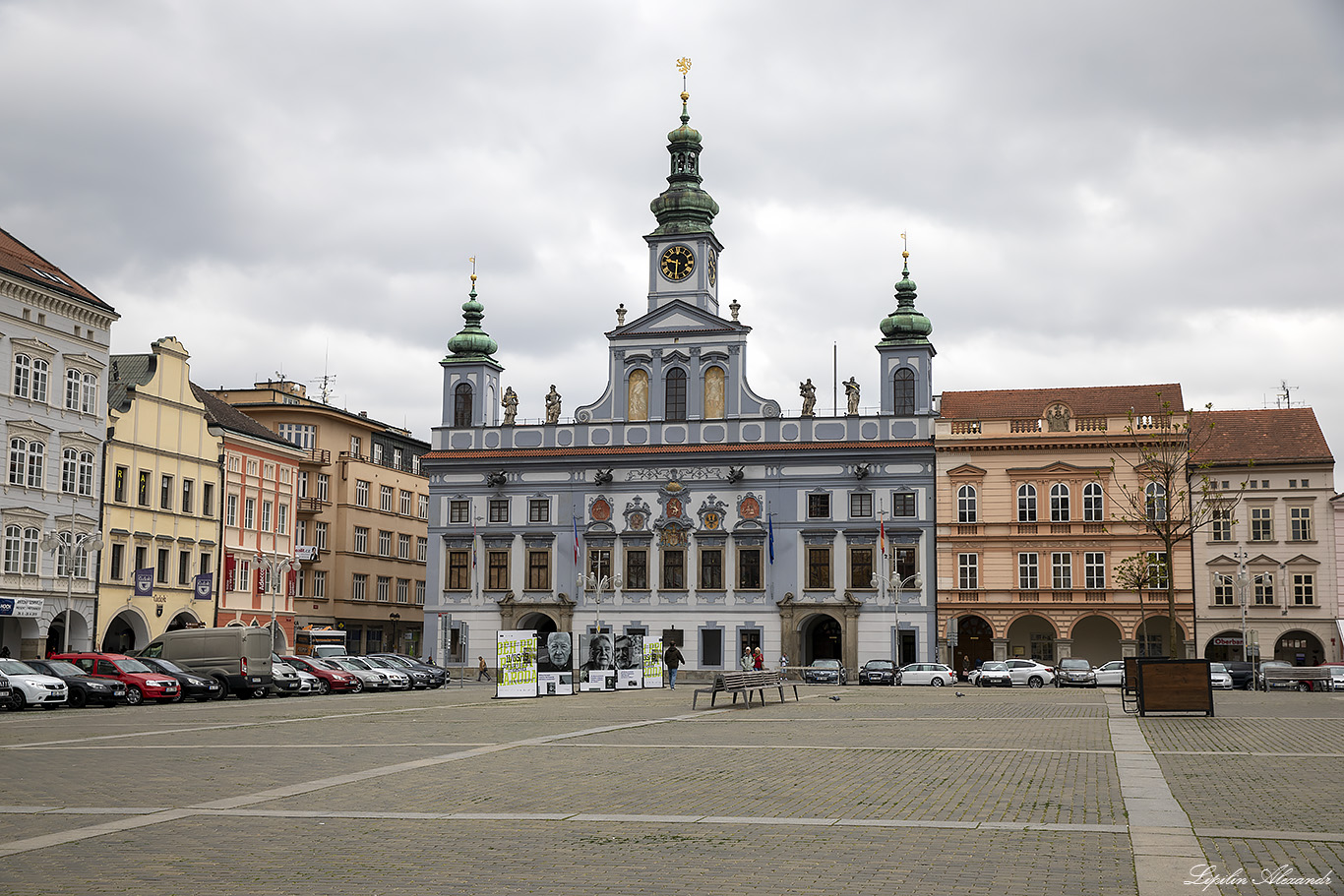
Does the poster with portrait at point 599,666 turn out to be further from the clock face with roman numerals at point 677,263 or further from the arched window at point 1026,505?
the clock face with roman numerals at point 677,263

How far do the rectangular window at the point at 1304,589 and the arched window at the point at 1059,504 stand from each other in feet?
35.9

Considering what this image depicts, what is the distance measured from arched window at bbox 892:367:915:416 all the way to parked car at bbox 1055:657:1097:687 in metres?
17.5

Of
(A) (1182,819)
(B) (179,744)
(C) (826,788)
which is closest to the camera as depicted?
(A) (1182,819)

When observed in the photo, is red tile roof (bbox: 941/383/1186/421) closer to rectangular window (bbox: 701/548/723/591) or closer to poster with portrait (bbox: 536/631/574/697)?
rectangular window (bbox: 701/548/723/591)

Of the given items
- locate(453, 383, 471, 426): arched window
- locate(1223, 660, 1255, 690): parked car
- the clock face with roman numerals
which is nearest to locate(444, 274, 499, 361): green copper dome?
locate(453, 383, 471, 426): arched window

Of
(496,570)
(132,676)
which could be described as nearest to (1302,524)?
(496,570)

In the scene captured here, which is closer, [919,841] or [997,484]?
[919,841]

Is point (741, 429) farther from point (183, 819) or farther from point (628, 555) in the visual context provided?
point (183, 819)

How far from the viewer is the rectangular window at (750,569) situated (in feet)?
231

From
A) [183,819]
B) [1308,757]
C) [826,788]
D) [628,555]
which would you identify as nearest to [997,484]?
[628,555]

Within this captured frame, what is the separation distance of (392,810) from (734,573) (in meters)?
56.5

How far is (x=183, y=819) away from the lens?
1385cm

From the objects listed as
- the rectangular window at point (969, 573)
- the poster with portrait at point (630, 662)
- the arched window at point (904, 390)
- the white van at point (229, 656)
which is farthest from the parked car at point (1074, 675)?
the white van at point (229, 656)

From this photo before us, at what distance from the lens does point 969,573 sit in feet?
224
